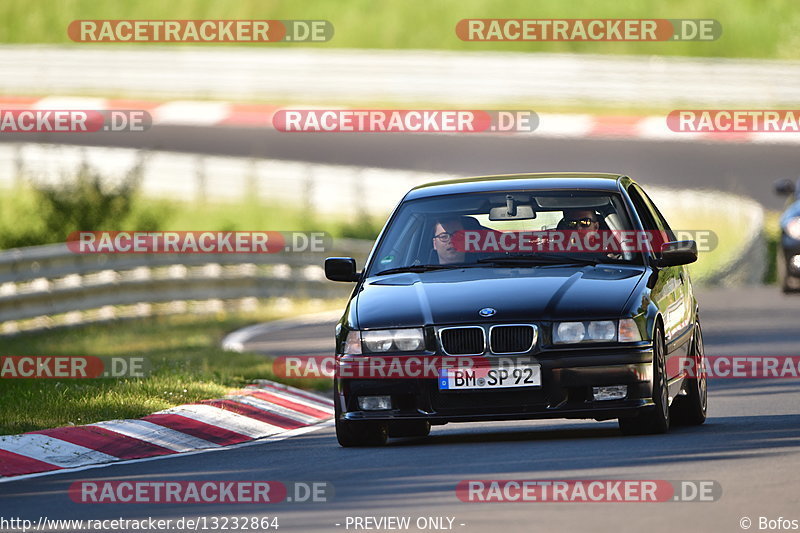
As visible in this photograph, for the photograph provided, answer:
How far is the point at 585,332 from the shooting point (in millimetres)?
9664

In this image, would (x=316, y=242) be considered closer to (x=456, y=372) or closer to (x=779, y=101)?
(x=779, y=101)

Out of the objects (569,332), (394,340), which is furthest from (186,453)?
(569,332)

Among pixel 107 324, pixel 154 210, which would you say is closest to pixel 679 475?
pixel 107 324

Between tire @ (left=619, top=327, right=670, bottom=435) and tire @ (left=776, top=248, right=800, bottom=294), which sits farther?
tire @ (left=776, top=248, right=800, bottom=294)

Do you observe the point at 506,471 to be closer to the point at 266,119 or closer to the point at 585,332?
the point at 585,332

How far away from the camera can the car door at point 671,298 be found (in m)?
10.3

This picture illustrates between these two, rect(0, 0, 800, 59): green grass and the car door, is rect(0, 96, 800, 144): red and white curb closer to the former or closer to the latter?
rect(0, 0, 800, 59): green grass

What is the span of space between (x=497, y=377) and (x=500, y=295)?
51 centimetres

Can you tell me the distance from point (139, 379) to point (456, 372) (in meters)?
4.25

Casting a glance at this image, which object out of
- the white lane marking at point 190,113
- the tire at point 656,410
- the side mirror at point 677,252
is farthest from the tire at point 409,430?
the white lane marking at point 190,113

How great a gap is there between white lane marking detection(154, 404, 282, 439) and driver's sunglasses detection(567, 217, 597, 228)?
7.92 ft

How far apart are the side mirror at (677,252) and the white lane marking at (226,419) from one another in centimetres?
282

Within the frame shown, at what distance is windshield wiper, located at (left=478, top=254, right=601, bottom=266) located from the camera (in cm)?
1055

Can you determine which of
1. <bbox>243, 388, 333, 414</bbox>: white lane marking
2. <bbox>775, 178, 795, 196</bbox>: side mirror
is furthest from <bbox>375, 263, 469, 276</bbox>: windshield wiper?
<bbox>775, 178, 795, 196</bbox>: side mirror
